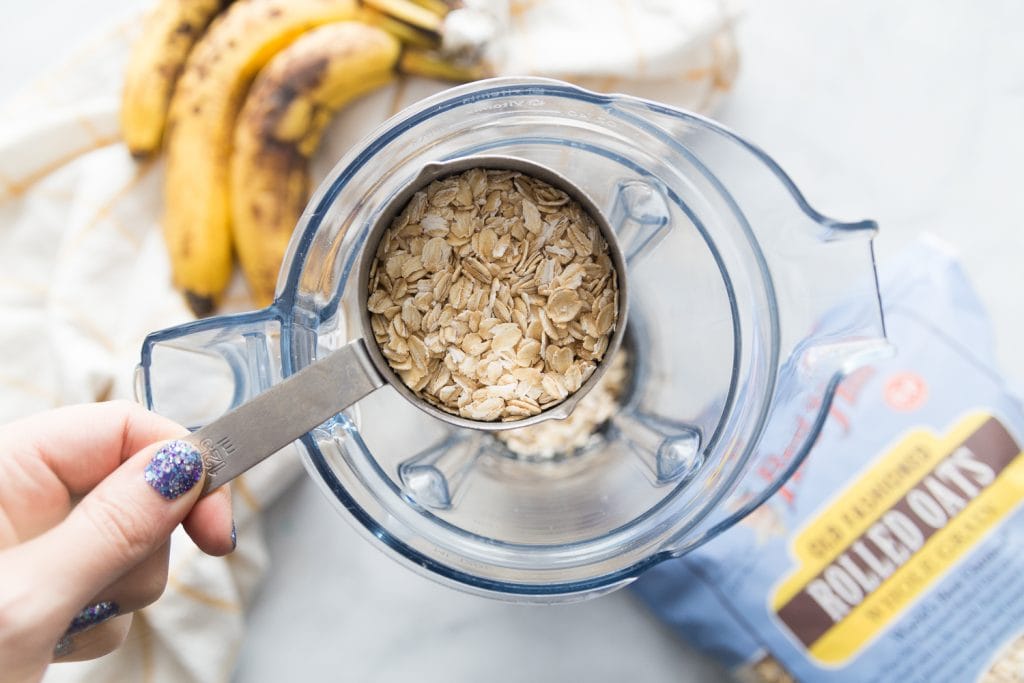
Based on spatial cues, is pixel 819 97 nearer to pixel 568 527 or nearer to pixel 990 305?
pixel 990 305

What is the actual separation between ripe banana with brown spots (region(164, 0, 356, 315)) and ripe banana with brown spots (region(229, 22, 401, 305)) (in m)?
0.02

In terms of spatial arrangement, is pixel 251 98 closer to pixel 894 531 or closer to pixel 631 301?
pixel 631 301

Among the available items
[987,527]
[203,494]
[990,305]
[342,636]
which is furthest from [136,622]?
[990,305]

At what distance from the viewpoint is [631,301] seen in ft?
2.36

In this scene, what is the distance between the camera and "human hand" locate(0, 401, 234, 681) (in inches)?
19.2

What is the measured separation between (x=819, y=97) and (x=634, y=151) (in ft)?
1.26

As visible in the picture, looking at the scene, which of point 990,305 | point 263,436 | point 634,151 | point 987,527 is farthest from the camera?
point 990,305

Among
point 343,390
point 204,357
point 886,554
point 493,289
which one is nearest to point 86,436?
point 204,357

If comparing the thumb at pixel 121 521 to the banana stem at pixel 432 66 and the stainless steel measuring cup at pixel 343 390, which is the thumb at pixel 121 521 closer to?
the stainless steel measuring cup at pixel 343 390

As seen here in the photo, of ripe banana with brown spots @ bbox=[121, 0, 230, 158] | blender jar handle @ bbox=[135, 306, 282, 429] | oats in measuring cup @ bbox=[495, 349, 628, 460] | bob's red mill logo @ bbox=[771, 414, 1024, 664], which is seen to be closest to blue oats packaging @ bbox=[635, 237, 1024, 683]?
bob's red mill logo @ bbox=[771, 414, 1024, 664]

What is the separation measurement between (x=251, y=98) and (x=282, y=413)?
384 millimetres

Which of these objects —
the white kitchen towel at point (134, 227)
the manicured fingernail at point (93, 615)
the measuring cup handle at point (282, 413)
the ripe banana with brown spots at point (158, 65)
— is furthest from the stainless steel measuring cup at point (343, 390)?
the ripe banana with brown spots at point (158, 65)

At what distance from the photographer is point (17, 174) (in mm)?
860

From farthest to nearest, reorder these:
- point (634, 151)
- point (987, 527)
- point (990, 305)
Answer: point (990, 305), point (987, 527), point (634, 151)
